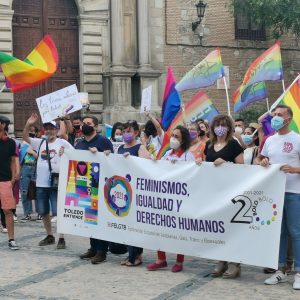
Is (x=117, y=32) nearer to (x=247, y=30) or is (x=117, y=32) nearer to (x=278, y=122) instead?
(x=247, y=30)

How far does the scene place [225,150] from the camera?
312 inches

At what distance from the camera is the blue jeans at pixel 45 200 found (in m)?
9.88

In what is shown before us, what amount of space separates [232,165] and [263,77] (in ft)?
15.7

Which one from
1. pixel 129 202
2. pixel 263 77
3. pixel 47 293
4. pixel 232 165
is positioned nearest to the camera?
pixel 47 293

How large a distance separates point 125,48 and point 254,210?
15.3 m

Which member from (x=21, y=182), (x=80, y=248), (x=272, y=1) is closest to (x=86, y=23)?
(x=272, y=1)

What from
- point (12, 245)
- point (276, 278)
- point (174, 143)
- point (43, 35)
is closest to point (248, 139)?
point (174, 143)

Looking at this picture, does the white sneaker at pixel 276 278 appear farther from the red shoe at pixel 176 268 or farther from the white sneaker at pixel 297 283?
the red shoe at pixel 176 268

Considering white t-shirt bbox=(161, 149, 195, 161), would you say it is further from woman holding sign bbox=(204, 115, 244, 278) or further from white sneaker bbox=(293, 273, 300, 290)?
white sneaker bbox=(293, 273, 300, 290)

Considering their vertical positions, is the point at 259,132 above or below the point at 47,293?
above

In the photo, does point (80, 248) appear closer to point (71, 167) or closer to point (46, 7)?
point (71, 167)

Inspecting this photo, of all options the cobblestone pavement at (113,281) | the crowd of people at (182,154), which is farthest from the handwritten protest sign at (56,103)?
the cobblestone pavement at (113,281)

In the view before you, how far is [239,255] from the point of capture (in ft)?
25.1

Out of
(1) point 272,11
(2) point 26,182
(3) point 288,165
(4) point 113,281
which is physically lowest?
(4) point 113,281
